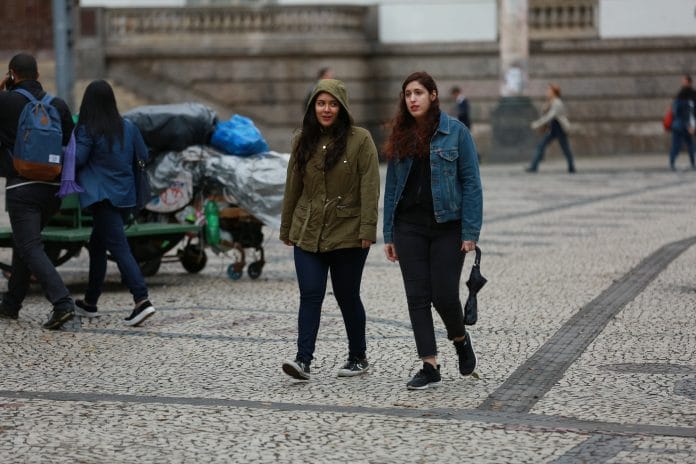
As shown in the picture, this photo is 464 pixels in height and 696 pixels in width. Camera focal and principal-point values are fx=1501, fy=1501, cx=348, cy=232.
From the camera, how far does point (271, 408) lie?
6.94 metres

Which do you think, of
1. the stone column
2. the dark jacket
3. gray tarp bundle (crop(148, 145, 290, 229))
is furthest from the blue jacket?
the stone column

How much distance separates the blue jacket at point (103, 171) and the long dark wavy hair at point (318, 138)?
235 centimetres

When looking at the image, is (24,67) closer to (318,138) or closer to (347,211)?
(318,138)

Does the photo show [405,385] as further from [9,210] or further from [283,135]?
[283,135]

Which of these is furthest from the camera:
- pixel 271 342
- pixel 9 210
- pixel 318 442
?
pixel 9 210

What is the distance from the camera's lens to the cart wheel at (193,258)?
12.4 m

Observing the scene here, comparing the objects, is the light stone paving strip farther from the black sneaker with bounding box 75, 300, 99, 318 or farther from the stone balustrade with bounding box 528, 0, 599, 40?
the stone balustrade with bounding box 528, 0, 599, 40

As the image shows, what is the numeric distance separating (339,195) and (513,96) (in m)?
21.3

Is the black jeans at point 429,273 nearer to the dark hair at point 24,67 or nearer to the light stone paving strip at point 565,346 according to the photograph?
the light stone paving strip at point 565,346

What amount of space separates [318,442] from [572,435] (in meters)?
1.07

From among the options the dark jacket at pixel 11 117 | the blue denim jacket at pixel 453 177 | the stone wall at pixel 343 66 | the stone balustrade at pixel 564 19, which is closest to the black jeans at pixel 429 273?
the blue denim jacket at pixel 453 177

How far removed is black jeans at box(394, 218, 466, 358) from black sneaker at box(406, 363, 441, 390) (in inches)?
2.9

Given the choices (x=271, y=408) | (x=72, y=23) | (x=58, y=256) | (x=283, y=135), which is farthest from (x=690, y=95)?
(x=271, y=408)

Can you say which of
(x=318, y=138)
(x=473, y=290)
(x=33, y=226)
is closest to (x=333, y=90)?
(x=318, y=138)
